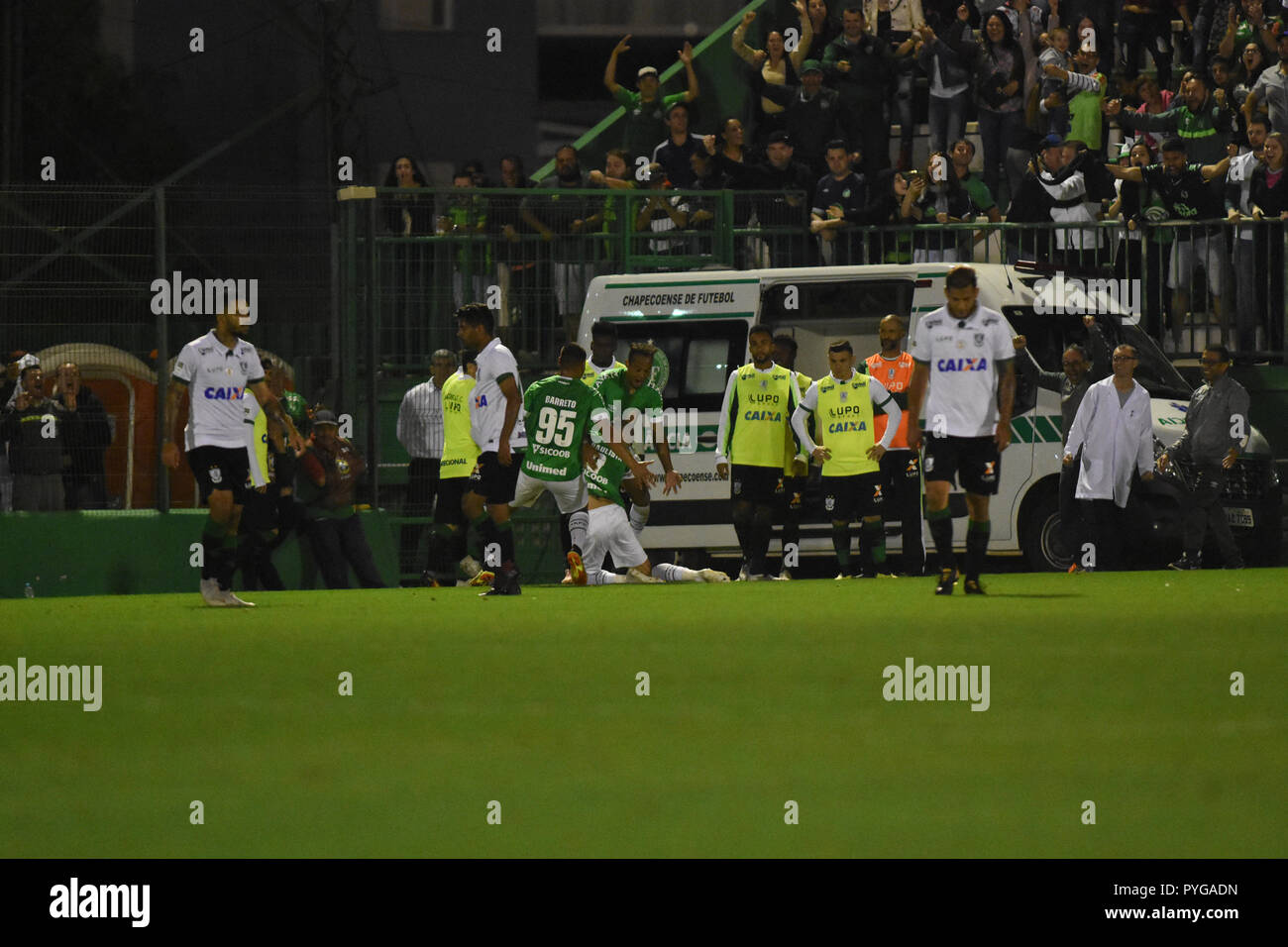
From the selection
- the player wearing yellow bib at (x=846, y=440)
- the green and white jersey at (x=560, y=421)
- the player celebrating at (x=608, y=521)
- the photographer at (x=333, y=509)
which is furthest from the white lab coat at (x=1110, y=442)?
the photographer at (x=333, y=509)

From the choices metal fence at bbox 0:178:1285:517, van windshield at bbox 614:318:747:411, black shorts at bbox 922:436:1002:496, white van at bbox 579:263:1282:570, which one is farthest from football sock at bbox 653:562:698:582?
black shorts at bbox 922:436:1002:496

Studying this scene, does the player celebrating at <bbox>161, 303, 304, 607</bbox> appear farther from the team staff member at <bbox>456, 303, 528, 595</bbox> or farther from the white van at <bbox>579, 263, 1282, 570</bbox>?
the white van at <bbox>579, 263, 1282, 570</bbox>

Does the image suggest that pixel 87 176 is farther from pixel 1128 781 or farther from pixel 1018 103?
pixel 1128 781

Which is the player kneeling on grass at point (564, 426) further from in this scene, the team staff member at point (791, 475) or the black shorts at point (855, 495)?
the black shorts at point (855, 495)

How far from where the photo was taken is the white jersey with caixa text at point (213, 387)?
14.7 m

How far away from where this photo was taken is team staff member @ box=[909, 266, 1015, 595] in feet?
47.7

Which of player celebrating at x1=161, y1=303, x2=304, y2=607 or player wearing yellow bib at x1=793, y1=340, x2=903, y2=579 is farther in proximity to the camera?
player wearing yellow bib at x1=793, y1=340, x2=903, y2=579

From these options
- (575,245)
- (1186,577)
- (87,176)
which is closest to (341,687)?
(1186,577)

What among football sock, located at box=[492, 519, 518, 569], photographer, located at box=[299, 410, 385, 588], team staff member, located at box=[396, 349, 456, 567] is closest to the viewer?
football sock, located at box=[492, 519, 518, 569]

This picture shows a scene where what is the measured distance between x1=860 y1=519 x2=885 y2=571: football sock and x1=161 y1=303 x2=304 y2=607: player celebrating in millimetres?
4818

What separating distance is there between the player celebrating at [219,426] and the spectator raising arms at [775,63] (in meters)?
9.19

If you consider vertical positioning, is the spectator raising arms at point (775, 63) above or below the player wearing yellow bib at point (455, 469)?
above

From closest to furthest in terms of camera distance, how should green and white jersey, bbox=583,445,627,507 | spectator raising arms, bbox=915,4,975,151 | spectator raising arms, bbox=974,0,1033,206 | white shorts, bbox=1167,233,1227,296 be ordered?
1. green and white jersey, bbox=583,445,627,507
2. white shorts, bbox=1167,233,1227,296
3. spectator raising arms, bbox=974,0,1033,206
4. spectator raising arms, bbox=915,4,975,151

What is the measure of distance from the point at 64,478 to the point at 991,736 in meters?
11.3
